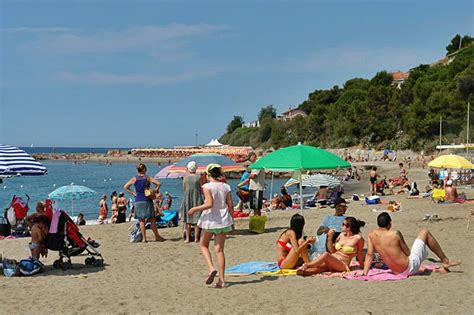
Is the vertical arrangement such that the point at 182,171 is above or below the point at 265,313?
above

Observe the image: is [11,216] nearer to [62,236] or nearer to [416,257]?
[62,236]

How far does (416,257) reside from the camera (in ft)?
21.4

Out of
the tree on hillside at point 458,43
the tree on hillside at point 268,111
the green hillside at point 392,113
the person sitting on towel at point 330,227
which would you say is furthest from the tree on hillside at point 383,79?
the person sitting on towel at point 330,227

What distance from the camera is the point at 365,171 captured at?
4566cm

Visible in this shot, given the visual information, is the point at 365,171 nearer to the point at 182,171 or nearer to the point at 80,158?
the point at 182,171

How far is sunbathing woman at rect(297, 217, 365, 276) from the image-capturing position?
22.6ft

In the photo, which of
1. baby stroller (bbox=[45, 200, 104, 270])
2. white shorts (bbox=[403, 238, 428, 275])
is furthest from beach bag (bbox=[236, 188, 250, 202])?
white shorts (bbox=[403, 238, 428, 275])

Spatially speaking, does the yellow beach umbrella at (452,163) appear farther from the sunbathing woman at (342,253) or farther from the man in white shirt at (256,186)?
the sunbathing woman at (342,253)

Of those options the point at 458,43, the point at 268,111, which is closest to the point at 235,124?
the point at 268,111

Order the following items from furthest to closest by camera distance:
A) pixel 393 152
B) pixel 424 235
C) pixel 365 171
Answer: pixel 393 152, pixel 365 171, pixel 424 235

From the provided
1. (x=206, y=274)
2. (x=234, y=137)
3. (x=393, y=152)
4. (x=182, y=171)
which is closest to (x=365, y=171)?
(x=393, y=152)

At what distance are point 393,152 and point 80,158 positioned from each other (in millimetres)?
76825

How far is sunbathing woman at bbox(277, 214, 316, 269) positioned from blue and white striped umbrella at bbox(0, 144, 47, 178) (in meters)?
3.61

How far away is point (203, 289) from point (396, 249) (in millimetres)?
2361
